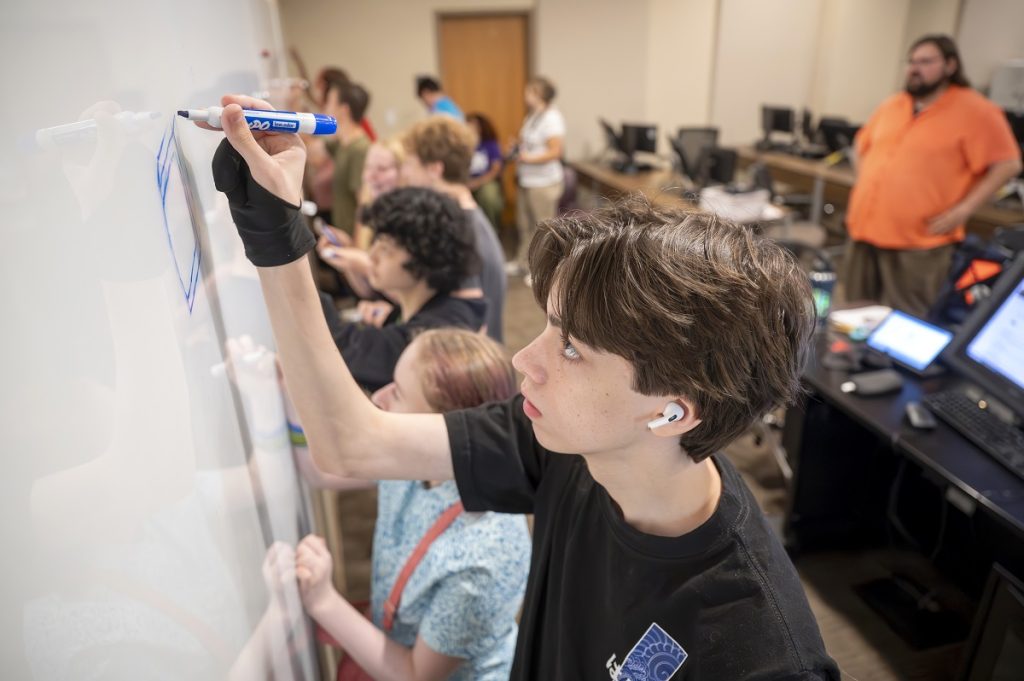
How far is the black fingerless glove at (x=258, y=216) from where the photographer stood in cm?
69

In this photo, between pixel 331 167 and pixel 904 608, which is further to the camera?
pixel 331 167

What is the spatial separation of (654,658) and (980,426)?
4.50 ft

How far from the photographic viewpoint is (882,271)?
3197 millimetres

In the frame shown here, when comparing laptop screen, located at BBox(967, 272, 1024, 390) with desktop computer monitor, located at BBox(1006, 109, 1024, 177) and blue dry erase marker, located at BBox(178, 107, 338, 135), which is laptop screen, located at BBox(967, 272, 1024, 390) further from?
desktop computer monitor, located at BBox(1006, 109, 1024, 177)

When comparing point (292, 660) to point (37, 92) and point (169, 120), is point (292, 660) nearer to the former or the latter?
point (169, 120)

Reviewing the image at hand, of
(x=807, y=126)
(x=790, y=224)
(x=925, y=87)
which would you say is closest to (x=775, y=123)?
(x=807, y=126)

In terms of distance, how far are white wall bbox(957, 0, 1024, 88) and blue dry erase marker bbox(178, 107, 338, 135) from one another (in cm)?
840

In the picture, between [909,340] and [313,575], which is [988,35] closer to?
[909,340]

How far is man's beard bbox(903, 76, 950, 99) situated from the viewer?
2.85 meters

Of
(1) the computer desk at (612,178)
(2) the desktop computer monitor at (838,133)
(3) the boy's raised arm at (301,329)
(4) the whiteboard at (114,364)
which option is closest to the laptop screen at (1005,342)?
(3) the boy's raised arm at (301,329)

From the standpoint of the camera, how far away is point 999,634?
4.20 ft

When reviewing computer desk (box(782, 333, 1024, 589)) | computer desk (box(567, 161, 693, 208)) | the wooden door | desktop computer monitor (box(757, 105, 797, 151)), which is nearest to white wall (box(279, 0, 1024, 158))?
the wooden door

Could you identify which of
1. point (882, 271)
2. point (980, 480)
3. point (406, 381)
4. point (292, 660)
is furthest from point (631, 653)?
point (882, 271)

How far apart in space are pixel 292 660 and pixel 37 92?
2.99 ft
